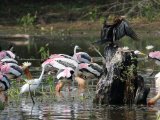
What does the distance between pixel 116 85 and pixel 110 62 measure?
41 centimetres

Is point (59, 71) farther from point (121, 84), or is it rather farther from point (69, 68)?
point (121, 84)

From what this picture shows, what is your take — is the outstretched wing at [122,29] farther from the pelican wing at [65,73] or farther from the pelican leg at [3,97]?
the pelican leg at [3,97]

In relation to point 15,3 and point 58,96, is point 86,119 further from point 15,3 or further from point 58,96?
point 15,3

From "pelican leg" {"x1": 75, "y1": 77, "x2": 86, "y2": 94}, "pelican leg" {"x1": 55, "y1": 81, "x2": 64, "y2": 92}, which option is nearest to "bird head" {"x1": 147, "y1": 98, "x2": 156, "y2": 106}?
"pelican leg" {"x1": 55, "y1": 81, "x2": 64, "y2": 92}

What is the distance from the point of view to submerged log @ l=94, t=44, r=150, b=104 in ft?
43.7

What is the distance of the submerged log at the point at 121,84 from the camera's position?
43.7 feet

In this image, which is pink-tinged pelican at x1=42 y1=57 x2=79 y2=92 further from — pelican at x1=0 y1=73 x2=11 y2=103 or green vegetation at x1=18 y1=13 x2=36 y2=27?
green vegetation at x1=18 y1=13 x2=36 y2=27

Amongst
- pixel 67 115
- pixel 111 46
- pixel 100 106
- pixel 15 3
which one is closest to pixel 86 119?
pixel 67 115

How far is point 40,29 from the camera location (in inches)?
1578

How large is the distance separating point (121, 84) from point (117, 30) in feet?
3.53

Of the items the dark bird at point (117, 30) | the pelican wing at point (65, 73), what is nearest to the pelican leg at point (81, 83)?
the pelican wing at point (65, 73)

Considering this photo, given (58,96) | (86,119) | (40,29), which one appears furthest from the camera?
(40,29)

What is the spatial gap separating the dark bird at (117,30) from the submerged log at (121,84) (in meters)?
0.52

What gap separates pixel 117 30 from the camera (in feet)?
45.6
